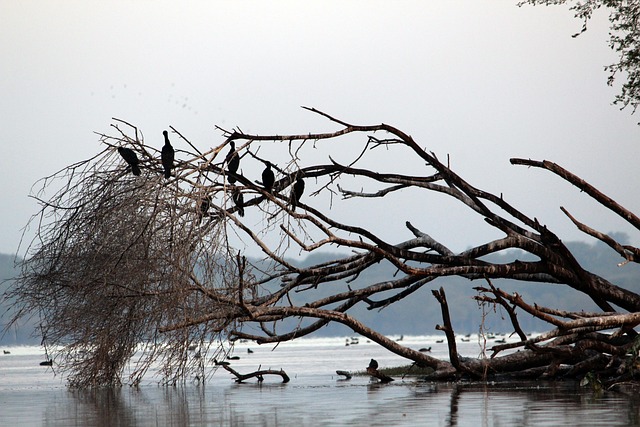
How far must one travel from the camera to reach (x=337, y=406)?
14.3 meters

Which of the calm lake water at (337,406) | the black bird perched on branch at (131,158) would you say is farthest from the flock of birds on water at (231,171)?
the calm lake water at (337,406)

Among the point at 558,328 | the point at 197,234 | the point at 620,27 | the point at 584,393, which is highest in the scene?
the point at 620,27

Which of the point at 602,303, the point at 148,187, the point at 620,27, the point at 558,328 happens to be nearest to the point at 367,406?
the point at 558,328

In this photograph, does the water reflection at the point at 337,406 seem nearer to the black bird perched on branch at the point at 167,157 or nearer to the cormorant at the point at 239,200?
the cormorant at the point at 239,200

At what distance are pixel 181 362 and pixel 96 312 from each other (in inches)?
74.9

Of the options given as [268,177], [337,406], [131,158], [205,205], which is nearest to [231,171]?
[268,177]

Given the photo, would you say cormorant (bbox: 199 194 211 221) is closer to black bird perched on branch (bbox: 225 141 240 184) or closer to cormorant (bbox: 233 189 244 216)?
black bird perched on branch (bbox: 225 141 240 184)

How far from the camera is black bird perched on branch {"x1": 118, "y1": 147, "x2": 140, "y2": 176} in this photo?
15.4 meters

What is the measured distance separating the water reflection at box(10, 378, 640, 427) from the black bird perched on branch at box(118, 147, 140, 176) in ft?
12.0

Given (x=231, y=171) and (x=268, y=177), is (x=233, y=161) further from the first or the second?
(x=268, y=177)

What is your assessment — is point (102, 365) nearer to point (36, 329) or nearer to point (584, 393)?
point (36, 329)

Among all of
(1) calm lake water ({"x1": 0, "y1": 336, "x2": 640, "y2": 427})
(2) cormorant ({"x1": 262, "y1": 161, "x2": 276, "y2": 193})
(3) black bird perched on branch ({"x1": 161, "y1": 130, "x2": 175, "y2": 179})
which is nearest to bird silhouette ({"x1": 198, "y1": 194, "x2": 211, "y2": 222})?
(3) black bird perched on branch ({"x1": 161, "y1": 130, "x2": 175, "y2": 179})

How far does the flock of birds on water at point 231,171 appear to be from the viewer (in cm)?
1484

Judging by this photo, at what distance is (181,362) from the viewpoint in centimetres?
1591
